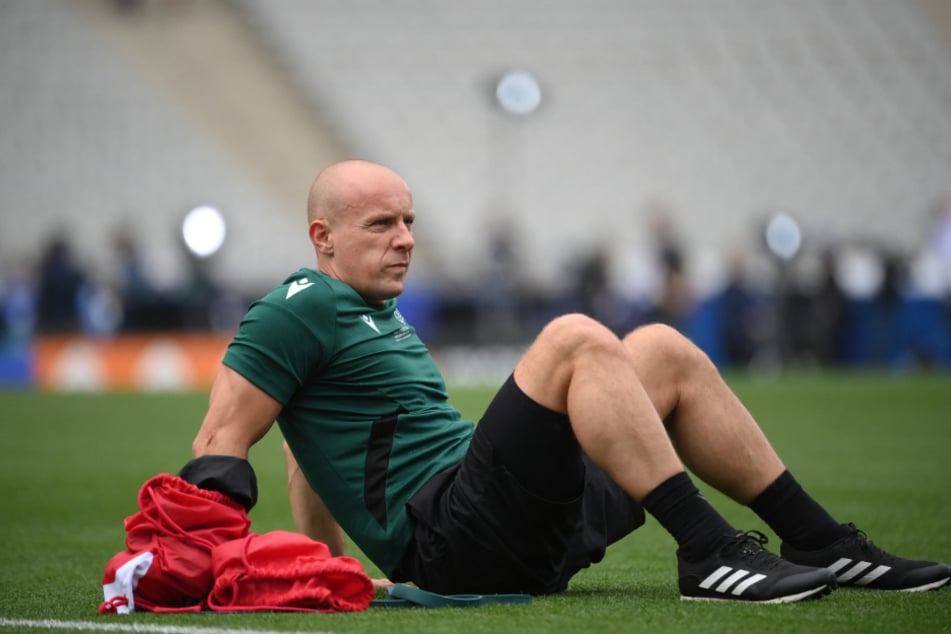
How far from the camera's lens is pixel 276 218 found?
91.0ft

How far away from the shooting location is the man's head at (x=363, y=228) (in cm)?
443

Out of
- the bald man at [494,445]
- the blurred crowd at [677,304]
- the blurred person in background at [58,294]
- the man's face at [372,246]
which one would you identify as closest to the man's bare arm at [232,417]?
the bald man at [494,445]

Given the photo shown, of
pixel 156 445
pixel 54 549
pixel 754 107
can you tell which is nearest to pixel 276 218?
pixel 754 107

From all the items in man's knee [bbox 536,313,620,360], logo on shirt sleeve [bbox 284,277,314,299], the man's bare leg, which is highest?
logo on shirt sleeve [bbox 284,277,314,299]

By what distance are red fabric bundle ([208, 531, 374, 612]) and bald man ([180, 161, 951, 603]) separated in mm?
171

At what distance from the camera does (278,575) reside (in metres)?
4.04

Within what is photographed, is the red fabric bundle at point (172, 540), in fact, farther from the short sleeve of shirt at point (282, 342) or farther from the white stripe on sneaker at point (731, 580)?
the white stripe on sneaker at point (731, 580)

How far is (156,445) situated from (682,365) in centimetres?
732

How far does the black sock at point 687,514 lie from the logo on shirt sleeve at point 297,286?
3.73 feet

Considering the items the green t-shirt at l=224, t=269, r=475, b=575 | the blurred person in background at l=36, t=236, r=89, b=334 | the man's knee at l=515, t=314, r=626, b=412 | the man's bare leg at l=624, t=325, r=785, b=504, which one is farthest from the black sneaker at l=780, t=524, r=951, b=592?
the blurred person in background at l=36, t=236, r=89, b=334

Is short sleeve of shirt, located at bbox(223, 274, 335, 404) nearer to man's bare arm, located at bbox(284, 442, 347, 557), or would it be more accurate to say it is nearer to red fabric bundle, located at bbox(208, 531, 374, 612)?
red fabric bundle, located at bbox(208, 531, 374, 612)

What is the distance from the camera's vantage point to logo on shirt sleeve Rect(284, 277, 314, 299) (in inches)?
167

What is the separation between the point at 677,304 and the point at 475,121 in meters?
10.2

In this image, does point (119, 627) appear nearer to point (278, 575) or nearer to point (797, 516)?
point (278, 575)
